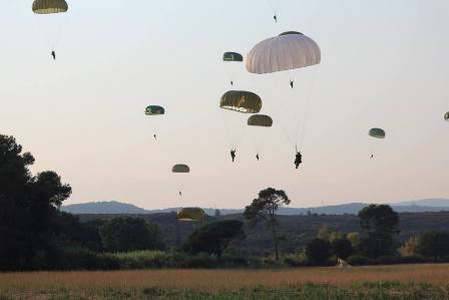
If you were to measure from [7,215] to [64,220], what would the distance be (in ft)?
86.2

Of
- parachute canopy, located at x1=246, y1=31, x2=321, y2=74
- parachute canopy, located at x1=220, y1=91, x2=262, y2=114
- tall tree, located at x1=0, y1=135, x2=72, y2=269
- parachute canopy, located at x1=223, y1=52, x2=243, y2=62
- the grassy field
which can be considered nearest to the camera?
the grassy field

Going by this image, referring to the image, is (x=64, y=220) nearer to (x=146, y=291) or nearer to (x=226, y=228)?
(x=226, y=228)

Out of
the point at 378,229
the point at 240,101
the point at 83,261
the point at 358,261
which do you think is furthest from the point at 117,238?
the point at 240,101

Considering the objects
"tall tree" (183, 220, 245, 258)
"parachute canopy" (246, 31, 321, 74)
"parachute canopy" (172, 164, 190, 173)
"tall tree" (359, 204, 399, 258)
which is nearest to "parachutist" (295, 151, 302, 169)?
→ "parachute canopy" (246, 31, 321, 74)

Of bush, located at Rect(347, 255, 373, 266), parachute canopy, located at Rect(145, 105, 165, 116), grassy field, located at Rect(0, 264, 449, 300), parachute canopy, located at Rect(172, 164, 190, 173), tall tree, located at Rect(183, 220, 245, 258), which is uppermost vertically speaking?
parachute canopy, located at Rect(145, 105, 165, 116)

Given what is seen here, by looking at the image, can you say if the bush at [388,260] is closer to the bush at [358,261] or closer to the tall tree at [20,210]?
the bush at [358,261]

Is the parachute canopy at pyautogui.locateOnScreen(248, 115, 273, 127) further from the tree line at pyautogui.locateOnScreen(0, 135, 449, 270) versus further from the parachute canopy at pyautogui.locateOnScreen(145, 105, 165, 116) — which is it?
the tree line at pyautogui.locateOnScreen(0, 135, 449, 270)

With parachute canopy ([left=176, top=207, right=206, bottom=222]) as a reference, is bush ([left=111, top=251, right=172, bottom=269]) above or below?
below

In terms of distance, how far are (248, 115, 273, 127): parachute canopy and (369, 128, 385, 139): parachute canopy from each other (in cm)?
1048

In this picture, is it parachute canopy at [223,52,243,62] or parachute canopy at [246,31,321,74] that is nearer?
parachute canopy at [246,31,321,74]

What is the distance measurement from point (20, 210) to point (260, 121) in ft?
92.5

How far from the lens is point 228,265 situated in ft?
263

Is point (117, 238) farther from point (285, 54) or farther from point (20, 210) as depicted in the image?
point (285, 54)

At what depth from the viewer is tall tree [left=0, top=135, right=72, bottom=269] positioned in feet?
222
